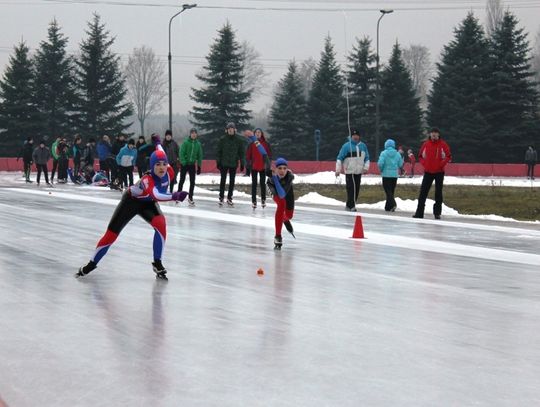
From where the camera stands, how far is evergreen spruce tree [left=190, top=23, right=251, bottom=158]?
263ft

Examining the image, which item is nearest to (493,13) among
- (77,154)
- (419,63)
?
(419,63)

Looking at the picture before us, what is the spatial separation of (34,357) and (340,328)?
261cm

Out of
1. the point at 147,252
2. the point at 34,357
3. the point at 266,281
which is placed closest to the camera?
the point at 34,357

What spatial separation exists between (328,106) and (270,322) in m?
75.2

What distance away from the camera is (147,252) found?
51.7ft

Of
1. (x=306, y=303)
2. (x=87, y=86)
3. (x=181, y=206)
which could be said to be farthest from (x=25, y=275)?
(x=87, y=86)

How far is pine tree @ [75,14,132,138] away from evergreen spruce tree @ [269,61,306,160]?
35.9ft

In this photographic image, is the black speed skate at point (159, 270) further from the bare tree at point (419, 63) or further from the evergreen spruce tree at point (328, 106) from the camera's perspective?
the bare tree at point (419, 63)

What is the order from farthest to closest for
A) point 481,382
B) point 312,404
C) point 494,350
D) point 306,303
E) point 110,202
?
point 110,202, point 306,303, point 494,350, point 481,382, point 312,404

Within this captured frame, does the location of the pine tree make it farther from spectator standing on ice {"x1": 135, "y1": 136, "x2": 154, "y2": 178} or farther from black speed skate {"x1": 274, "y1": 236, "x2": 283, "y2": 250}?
black speed skate {"x1": 274, "y1": 236, "x2": 283, "y2": 250}

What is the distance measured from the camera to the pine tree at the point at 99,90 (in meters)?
82.6

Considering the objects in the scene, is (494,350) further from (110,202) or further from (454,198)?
(454,198)

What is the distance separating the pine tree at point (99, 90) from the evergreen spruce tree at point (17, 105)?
13.3 ft

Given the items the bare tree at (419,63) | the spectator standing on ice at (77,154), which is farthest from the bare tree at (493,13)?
the spectator standing on ice at (77,154)
